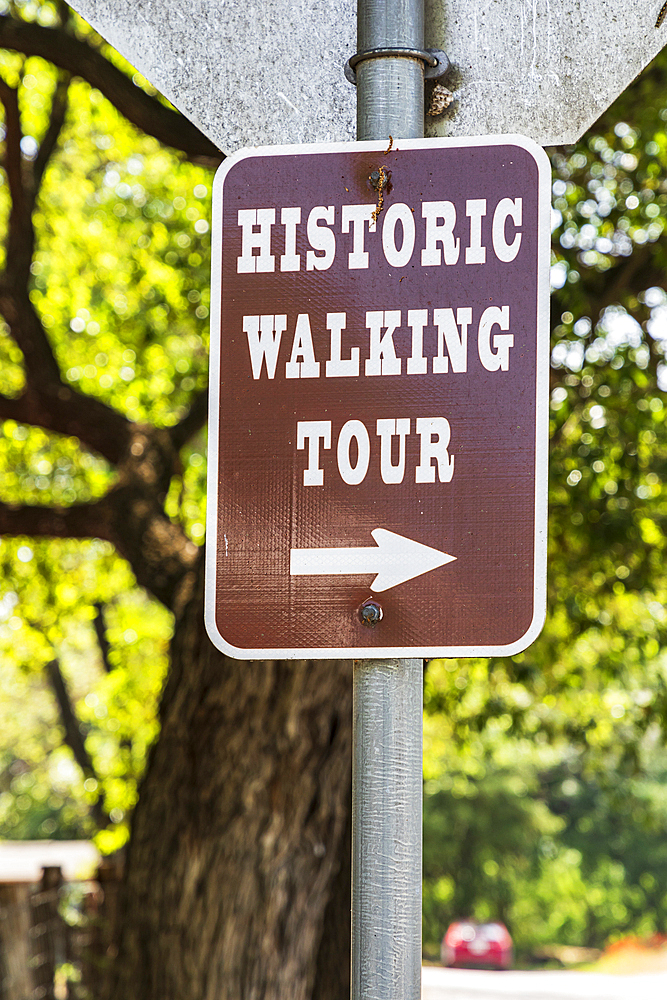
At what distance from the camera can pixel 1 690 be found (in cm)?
2647

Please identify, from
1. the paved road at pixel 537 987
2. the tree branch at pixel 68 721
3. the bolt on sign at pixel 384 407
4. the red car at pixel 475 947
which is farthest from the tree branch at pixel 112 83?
the red car at pixel 475 947

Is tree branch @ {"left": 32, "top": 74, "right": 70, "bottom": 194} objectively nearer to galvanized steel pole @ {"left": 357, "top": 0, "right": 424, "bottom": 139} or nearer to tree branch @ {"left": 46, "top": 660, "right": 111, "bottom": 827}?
galvanized steel pole @ {"left": 357, "top": 0, "right": 424, "bottom": 139}

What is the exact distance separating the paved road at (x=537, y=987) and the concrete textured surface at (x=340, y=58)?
1502cm

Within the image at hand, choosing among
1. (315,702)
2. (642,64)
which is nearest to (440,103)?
(642,64)

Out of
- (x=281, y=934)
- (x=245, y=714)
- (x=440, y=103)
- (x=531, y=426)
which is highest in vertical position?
(x=440, y=103)

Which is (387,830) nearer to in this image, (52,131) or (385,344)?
(385,344)

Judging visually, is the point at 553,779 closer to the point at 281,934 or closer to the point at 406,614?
the point at 281,934

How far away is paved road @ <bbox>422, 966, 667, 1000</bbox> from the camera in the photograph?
1583cm

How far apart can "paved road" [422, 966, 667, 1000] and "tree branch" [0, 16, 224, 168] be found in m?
13.3

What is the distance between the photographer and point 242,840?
441 centimetres

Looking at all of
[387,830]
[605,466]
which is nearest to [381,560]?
[387,830]

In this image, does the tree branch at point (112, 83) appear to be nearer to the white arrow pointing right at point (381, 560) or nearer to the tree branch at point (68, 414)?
the tree branch at point (68, 414)

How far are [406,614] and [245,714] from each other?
3.30 meters

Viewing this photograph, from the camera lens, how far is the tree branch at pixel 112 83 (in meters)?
4.17
